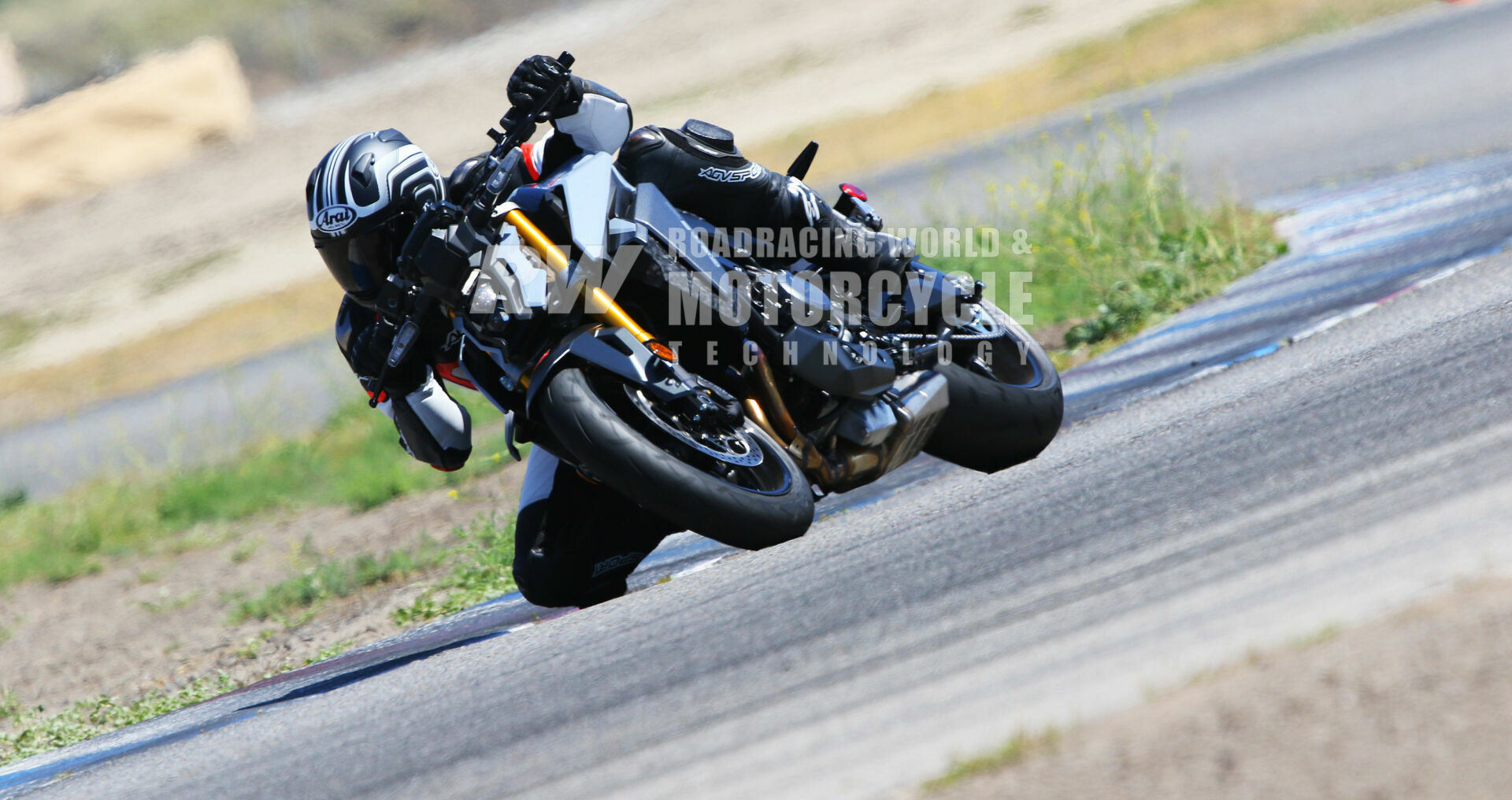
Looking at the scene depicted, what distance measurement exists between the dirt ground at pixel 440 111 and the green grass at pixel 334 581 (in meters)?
12.1

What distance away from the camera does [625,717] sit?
11.6 ft

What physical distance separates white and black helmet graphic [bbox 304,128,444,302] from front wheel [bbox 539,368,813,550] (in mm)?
771

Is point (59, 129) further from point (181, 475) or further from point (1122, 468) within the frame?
point (1122, 468)

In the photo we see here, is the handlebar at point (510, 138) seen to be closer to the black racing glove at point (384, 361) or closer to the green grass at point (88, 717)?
the black racing glove at point (384, 361)

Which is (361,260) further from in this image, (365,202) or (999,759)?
(999,759)

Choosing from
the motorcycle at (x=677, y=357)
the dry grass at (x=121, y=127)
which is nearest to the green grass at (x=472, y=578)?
the motorcycle at (x=677, y=357)

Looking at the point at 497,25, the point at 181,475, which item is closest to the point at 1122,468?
the point at 181,475

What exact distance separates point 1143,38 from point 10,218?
18154 mm

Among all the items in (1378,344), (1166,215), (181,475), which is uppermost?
(1378,344)

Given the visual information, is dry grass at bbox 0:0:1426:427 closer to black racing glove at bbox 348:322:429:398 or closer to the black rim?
black racing glove at bbox 348:322:429:398

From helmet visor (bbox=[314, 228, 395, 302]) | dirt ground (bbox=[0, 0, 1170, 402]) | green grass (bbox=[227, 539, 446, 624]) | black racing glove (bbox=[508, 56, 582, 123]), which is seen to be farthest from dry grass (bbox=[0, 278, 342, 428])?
black racing glove (bbox=[508, 56, 582, 123])

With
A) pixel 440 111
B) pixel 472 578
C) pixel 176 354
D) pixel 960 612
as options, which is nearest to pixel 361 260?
pixel 472 578

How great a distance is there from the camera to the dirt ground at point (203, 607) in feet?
20.7

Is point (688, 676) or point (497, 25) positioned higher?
point (688, 676)
